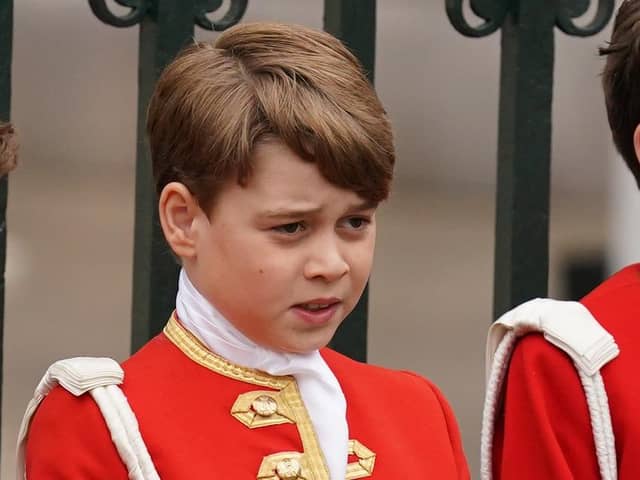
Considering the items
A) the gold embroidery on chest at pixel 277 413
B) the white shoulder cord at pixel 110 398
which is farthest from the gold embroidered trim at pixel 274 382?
the white shoulder cord at pixel 110 398

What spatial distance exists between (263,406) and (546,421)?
422 millimetres

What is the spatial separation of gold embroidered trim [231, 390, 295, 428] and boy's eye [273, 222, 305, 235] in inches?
10.0

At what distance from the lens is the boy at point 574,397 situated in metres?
2.62

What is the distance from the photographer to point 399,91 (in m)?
11.1

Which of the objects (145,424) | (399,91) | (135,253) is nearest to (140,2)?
(135,253)

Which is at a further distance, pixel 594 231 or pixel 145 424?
pixel 594 231

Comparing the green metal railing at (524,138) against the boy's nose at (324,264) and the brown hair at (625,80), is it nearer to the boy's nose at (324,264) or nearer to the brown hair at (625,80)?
the brown hair at (625,80)

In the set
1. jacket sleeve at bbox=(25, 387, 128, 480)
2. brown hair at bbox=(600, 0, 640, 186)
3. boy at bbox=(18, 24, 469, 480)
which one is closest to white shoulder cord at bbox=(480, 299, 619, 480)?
boy at bbox=(18, 24, 469, 480)

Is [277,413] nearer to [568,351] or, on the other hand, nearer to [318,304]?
[318,304]

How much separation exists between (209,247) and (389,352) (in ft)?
26.6

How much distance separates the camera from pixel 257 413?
2.57 meters

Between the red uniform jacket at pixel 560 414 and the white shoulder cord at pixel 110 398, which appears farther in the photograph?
the red uniform jacket at pixel 560 414

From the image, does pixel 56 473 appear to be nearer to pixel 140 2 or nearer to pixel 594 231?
pixel 140 2

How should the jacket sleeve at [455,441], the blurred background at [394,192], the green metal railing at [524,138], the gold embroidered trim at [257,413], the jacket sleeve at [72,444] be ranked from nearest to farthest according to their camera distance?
the jacket sleeve at [72,444] → the gold embroidered trim at [257,413] → the jacket sleeve at [455,441] → the green metal railing at [524,138] → the blurred background at [394,192]
